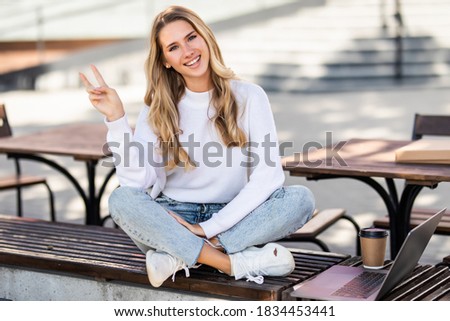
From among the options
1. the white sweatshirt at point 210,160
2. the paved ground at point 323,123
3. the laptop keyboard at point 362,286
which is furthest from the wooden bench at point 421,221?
the white sweatshirt at point 210,160

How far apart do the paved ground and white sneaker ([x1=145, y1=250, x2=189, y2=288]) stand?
198cm

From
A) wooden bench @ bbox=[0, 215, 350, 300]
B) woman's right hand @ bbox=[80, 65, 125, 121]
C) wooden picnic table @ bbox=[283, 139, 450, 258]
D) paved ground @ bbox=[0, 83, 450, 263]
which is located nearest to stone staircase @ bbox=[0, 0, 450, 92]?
paved ground @ bbox=[0, 83, 450, 263]

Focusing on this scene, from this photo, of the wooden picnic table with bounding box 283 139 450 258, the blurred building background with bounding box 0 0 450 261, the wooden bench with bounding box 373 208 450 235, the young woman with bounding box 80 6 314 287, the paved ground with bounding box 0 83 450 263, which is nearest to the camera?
the young woman with bounding box 80 6 314 287

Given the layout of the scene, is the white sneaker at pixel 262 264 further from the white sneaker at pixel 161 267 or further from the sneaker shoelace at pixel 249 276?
the white sneaker at pixel 161 267

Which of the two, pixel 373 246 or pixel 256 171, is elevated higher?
pixel 256 171

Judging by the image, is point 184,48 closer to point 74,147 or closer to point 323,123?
point 74,147

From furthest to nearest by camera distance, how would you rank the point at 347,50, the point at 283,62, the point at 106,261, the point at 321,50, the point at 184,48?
the point at 283,62, the point at 321,50, the point at 347,50, the point at 106,261, the point at 184,48

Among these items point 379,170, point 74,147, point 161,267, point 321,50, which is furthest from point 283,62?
point 161,267

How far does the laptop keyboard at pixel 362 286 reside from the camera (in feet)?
12.1

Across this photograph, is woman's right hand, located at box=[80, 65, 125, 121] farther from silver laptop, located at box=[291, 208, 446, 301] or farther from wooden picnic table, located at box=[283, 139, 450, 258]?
silver laptop, located at box=[291, 208, 446, 301]

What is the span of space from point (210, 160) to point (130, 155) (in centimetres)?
35

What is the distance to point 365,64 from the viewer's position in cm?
1335

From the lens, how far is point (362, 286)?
150 inches

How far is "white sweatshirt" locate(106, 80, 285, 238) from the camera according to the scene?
4070 mm
